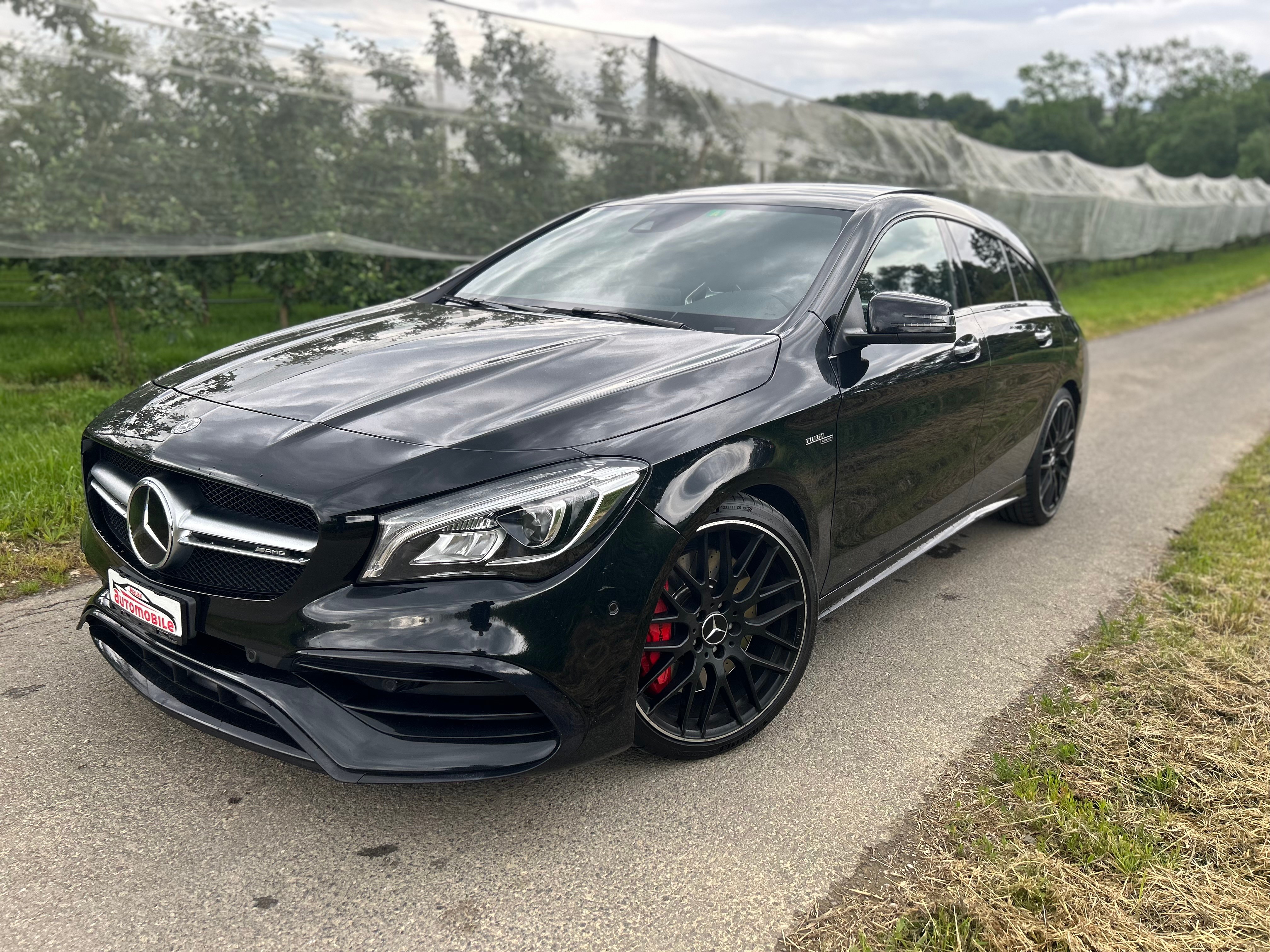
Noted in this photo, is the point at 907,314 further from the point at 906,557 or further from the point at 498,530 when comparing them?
the point at 498,530

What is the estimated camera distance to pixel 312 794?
8.34ft

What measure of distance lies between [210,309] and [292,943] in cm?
797

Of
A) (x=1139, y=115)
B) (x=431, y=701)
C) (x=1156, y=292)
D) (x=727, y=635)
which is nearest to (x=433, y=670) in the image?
(x=431, y=701)

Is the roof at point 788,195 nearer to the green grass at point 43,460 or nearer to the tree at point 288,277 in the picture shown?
the green grass at point 43,460

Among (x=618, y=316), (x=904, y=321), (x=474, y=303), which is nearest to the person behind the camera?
(x=904, y=321)

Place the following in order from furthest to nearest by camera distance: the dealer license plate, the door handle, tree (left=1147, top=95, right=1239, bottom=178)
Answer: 1. tree (left=1147, top=95, right=1239, bottom=178)
2. the door handle
3. the dealer license plate

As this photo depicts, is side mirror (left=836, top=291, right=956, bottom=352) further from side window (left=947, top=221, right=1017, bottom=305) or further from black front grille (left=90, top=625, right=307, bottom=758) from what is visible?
black front grille (left=90, top=625, right=307, bottom=758)

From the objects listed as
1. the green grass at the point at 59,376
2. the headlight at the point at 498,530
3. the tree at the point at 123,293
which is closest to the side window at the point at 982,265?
the headlight at the point at 498,530

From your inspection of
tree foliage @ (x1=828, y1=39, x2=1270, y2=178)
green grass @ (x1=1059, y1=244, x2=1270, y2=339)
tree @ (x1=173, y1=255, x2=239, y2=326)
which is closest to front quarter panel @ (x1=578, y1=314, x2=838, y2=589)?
tree @ (x1=173, y1=255, x2=239, y2=326)

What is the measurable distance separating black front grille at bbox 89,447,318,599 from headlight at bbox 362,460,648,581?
188 millimetres

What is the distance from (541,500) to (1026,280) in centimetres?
343

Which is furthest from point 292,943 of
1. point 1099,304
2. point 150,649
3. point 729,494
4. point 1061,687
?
point 1099,304

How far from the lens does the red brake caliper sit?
8.25 ft

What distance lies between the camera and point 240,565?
2.27 meters
